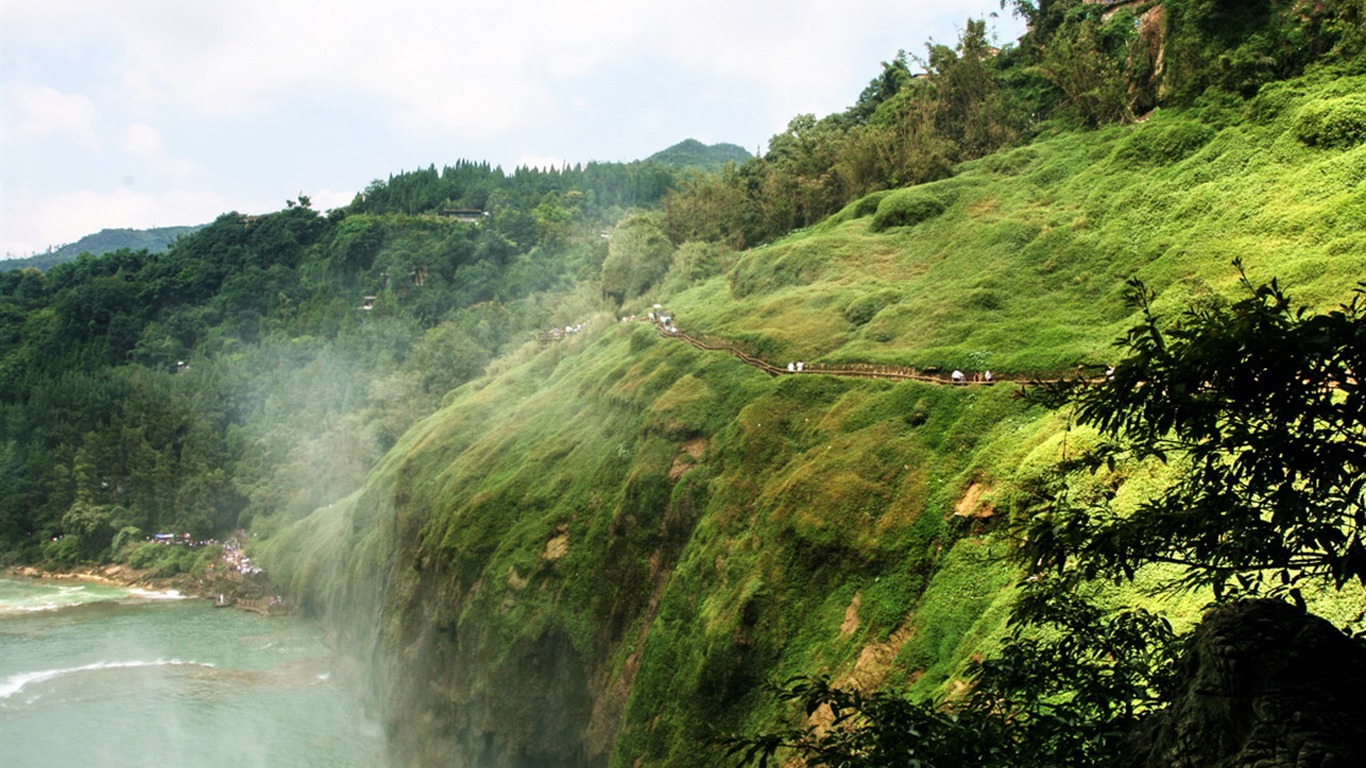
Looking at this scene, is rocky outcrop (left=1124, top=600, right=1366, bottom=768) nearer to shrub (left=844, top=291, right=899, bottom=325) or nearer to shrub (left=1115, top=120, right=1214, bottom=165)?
shrub (left=844, top=291, right=899, bottom=325)

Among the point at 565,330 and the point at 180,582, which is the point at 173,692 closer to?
the point at 180,582

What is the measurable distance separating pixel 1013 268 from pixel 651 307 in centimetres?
3338

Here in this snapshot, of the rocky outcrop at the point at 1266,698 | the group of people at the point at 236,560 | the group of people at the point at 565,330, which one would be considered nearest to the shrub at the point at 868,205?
the group of people at the point at 565,330

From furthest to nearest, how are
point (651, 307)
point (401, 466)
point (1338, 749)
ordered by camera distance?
point (651, 307) → point (401, 466) → point (1338, 749)

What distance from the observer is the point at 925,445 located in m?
28.8

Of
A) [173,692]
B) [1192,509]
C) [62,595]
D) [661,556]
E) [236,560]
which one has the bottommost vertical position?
[173,692]

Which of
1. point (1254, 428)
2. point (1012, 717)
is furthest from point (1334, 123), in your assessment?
point (1012, 717)

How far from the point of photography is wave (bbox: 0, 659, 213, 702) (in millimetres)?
61250

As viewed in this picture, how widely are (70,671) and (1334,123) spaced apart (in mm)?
72248

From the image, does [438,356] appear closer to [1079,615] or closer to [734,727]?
[734,727]

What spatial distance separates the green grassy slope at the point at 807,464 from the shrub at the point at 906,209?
0.19 metres

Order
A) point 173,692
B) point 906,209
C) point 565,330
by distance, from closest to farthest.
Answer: point 906,209
point 173,692
point 565,330

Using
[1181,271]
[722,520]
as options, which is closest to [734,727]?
[722,520]

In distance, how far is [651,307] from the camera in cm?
7088
